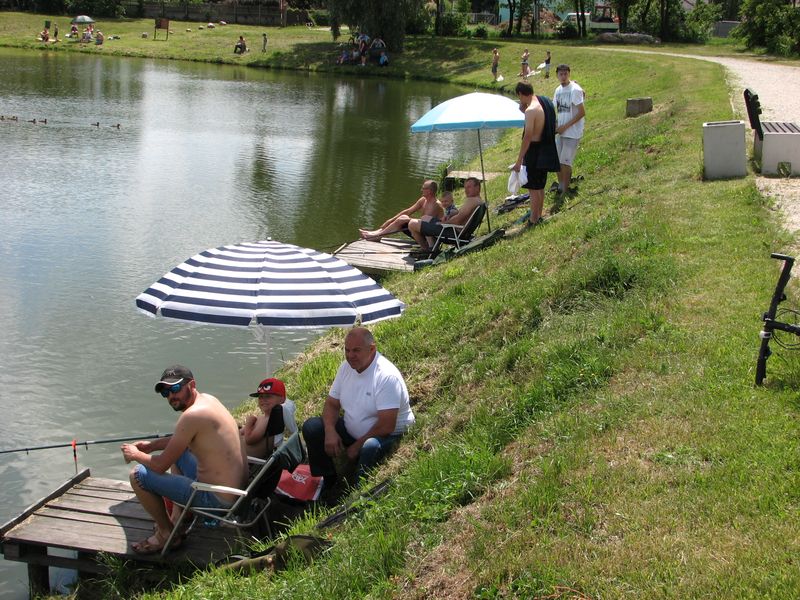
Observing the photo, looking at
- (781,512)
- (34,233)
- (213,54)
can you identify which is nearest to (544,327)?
(781,512)

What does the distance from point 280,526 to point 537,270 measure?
4657 mm

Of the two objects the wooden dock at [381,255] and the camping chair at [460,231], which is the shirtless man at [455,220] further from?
the wooden dock at [381,255]

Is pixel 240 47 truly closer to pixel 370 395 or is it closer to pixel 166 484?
pixel 370 395

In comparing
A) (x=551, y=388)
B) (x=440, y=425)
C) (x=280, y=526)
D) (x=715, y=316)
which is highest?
(x=715, y=316)

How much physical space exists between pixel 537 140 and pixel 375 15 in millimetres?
44593

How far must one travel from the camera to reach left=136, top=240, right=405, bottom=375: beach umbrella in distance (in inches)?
315

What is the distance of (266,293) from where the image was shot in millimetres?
8188

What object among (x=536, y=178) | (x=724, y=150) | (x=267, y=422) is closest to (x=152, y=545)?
(x=267, y=422)

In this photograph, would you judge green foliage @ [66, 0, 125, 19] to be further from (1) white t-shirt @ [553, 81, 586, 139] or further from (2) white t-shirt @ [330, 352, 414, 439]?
(2) white t-shirt @ [330, 352, 414, 439]

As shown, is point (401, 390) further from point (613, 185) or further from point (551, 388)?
point (613, 185)

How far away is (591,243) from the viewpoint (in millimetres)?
10383

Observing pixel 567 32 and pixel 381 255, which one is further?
pixel 567 32

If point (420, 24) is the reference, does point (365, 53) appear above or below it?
below

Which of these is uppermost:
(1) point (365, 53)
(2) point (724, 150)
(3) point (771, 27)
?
(3) point (771, 27)
